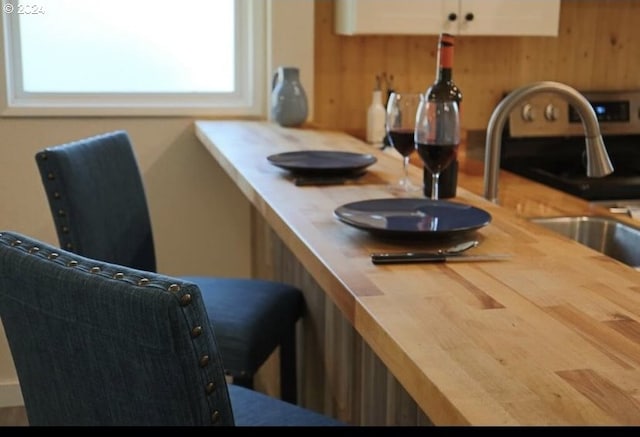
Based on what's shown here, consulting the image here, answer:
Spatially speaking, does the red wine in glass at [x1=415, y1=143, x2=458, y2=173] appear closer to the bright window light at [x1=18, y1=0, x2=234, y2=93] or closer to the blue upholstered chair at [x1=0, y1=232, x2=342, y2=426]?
the blue upholstered chair at [x1=0, y1=232, x2=342, y2=426]

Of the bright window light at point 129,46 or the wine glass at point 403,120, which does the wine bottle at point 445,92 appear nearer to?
the wine glass at point 403,120

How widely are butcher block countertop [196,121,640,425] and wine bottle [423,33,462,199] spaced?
0.22 feet

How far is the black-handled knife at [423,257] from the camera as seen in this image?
4.75ft

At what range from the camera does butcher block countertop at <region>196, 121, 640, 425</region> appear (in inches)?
37.0

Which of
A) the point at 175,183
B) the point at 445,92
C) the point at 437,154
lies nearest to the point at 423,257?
the point at 437,154

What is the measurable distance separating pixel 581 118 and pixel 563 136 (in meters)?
1.82

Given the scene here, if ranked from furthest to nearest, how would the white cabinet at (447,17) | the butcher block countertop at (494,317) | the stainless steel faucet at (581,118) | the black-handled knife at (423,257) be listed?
the white cabinet at (447,17), the stainless steel faucet at (581,118), the black-handled knife at (423,257), the butcher block countertop at (494,317)

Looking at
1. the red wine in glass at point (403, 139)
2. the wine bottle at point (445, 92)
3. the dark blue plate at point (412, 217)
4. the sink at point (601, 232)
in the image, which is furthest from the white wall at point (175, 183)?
the dark blue plate at point (412, 217)

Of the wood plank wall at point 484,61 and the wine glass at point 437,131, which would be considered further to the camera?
the wood plank wall at point 484,61

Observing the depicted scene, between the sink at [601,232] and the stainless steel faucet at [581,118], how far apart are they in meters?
0.37

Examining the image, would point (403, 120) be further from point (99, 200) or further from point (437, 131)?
point (99, 200)

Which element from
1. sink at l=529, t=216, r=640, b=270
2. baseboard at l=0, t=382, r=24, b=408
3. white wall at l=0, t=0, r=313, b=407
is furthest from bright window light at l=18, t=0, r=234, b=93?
sink at l=529, t=216, r=640, b=270

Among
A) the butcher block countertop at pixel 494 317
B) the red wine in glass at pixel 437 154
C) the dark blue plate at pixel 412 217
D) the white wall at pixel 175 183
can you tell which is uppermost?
the red wine in glass at pixel 437 154

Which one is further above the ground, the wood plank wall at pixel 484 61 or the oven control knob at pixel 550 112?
the wood plank wall at pixel 484 61
